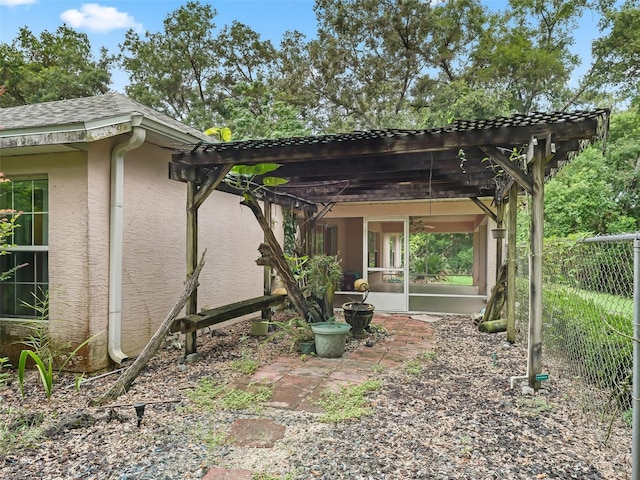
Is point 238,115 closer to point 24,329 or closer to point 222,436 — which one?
point 24,329

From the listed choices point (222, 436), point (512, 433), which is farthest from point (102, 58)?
point (512, 433)

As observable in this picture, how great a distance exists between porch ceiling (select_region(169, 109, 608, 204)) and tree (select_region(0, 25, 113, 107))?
12.7 m

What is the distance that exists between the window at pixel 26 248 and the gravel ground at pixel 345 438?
115 centimetres

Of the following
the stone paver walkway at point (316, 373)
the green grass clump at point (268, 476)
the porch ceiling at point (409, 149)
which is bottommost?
the stone paver walkway at point (316, 373)

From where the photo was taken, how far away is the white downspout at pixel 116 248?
462 centimetres

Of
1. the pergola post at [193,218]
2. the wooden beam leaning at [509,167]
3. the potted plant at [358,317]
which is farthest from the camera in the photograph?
the potted plant at [358,317]

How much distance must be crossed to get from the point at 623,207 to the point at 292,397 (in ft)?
40.7

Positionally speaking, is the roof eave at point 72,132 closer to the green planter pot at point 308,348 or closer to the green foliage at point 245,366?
the green foliage at point 245,366

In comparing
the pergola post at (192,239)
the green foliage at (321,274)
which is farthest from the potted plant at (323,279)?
the pergola post at (192,239)

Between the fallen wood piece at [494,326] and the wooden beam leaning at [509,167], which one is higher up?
the wooden beam leaning at [509,167]

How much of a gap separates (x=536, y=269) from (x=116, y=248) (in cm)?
462

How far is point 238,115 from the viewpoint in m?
14.1

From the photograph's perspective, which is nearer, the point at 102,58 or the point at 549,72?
the point at 549,72

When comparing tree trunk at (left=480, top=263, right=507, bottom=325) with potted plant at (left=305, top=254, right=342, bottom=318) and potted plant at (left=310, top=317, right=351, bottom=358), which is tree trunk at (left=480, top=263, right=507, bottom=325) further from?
potted plant at (left=310, top=317, right=351, bottom=358)
